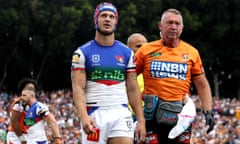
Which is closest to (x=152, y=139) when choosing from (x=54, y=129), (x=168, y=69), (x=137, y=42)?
(x=168, y=69)

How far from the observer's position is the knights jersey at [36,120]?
34.0 ft

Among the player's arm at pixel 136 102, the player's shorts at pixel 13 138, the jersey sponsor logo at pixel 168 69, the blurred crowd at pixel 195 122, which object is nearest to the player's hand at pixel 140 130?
the player's arm at pixel 136 102

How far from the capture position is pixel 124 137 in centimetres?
631

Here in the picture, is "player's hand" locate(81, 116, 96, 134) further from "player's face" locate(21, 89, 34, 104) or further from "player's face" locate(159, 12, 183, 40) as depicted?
"player's face" locate(21, 89, 34, 104)

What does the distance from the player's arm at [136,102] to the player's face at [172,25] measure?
930 mm

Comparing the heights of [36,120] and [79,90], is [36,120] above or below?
below

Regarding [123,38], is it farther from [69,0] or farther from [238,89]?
[238,89]

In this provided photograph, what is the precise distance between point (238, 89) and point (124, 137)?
44.3m

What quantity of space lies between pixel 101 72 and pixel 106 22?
523 mm

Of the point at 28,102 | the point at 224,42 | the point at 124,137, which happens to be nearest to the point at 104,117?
the point at 124,137

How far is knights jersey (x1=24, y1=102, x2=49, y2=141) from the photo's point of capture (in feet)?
34.0

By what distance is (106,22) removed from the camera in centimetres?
644

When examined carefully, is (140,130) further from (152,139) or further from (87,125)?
(152,139)

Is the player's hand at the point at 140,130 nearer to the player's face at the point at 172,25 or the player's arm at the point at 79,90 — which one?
the player's arm at the point at 79,90
